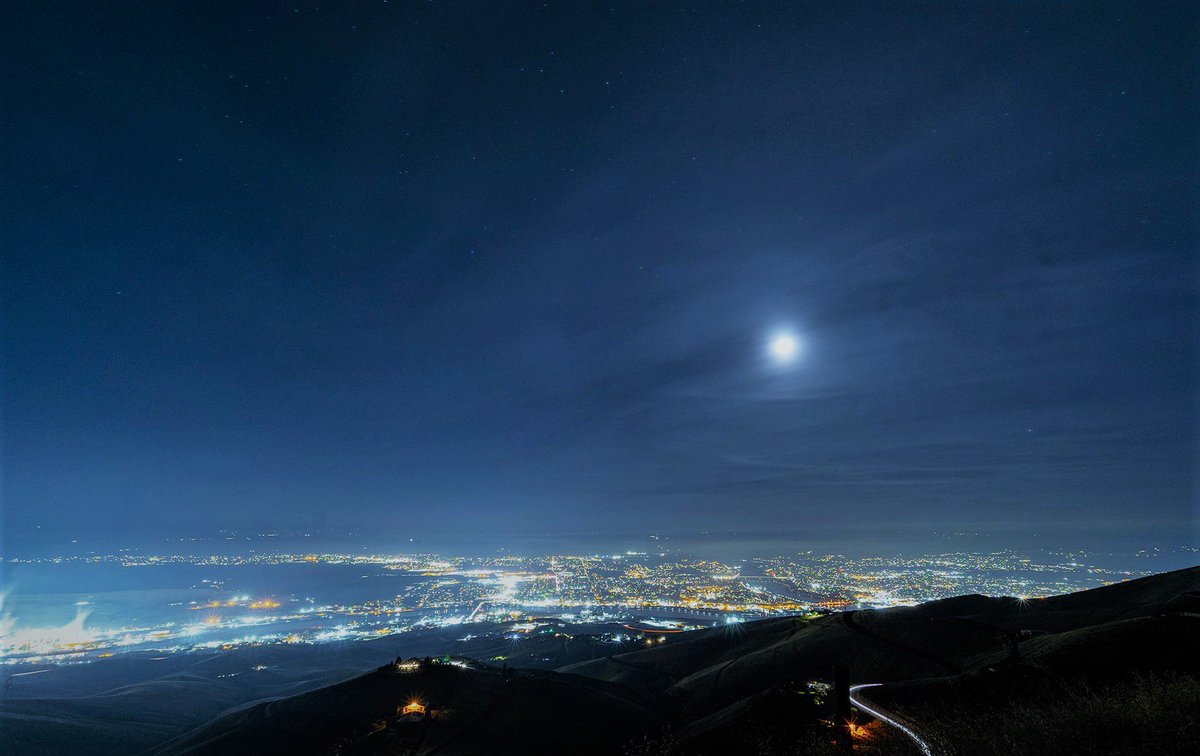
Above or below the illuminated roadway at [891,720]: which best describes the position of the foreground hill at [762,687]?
below

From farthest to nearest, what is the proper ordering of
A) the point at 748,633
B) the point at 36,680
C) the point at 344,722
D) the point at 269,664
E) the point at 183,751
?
1. the point at 269,664
2. the point at 36,680
3. the point at 748,633
4. the point at 183,751
5. the point at 344,722

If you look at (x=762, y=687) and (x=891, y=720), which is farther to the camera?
(x=762, y=687)

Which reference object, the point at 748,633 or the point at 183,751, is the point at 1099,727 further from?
the point at 183,751

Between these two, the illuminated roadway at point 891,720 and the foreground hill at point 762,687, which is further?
the foreground hill at point 762,687

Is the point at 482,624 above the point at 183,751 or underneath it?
underneath

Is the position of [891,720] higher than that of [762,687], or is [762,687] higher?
[891,720]

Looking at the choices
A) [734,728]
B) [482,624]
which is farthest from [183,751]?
[482,624]

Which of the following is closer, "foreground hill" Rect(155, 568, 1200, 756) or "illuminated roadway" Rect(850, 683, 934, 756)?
"illuminated roadway" Rect(850, 683, 934, 756)

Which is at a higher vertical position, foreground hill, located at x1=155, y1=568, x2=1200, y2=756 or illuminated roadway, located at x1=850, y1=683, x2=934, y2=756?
illuminated roadway, located at x1=850, y1=683, x2=934, y2=756
